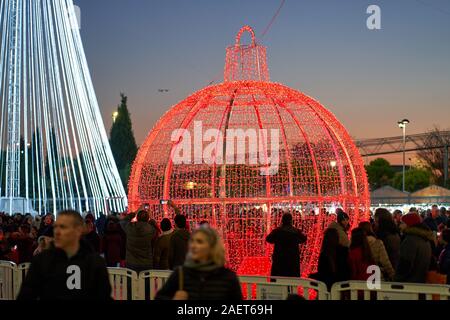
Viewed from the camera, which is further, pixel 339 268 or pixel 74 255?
pixel 339 268

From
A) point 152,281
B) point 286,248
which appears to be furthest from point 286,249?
point 152,281

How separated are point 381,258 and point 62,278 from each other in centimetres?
441

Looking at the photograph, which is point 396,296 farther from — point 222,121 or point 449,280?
point 222,121

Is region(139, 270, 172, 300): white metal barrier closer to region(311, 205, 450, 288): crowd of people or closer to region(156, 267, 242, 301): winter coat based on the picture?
region(311, 205, 450, 288): crowd of people

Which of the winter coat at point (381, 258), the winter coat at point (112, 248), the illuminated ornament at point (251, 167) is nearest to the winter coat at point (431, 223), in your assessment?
the illuminated ornament at point (251, 167)

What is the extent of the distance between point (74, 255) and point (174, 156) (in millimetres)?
6474

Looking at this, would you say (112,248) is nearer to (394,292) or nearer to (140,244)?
(140,244)

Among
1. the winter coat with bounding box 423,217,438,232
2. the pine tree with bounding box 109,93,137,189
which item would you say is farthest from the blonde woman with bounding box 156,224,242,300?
the pine tree with bounding box 109,93,137,189

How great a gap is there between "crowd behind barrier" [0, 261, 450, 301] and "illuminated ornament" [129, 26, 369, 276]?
224 cm

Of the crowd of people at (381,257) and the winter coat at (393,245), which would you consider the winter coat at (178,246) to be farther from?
the winter coat at (393,245)

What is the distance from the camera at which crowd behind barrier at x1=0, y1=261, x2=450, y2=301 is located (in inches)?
240

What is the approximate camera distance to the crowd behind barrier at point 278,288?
6102mm

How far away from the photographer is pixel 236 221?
1052 cm
